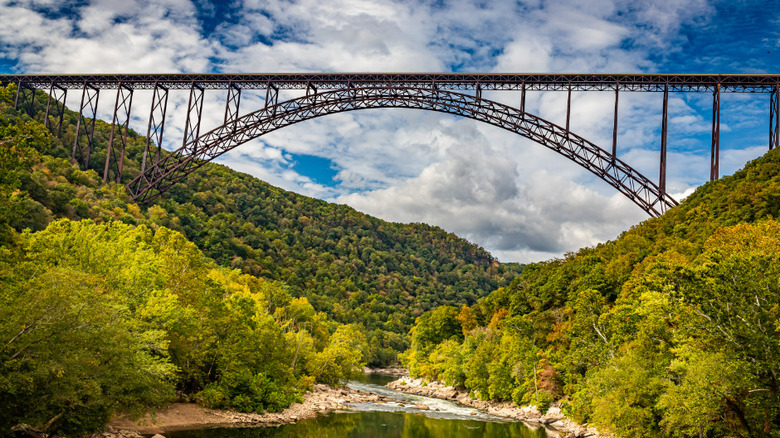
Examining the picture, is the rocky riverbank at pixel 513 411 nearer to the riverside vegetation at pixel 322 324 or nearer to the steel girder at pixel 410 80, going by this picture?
the riverside vegetation at pixel 322 324

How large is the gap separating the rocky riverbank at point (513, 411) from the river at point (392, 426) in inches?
70.7

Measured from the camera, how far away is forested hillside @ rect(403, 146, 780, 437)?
22.5 m

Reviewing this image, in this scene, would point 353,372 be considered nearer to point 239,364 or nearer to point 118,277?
point 239,364

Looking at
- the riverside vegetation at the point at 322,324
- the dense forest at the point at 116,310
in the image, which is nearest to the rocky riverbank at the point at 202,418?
the dense forest at the point at 116,310

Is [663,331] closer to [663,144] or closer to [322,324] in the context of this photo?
[663,144]

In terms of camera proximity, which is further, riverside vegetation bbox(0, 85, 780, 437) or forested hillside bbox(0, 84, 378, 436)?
riverside vegetation bbox(0, 85, 780, 437)

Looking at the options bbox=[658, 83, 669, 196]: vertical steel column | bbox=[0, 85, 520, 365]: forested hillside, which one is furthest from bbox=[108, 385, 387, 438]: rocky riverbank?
bbox=[658, 83, 669, 196]: vertical steel column

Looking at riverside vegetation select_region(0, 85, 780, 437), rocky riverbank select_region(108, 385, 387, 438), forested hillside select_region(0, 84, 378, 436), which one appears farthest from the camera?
rocky riverbank select_region(108, 385, 387, 438)

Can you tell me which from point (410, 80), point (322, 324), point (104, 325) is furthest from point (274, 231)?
point (104, 325)

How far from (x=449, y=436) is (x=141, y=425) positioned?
18.8 meters

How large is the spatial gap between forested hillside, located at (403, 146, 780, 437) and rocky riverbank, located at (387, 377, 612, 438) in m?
1.03

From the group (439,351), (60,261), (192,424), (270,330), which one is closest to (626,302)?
(270,330)

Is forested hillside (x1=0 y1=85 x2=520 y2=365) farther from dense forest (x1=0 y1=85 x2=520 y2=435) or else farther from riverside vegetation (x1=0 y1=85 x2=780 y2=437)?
riverside vegetation (x1=0 y1=85 x2=780 y2=437)

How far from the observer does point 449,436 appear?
37812 mm
